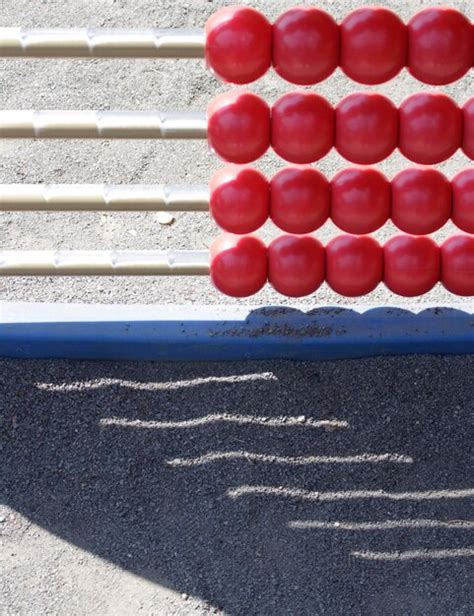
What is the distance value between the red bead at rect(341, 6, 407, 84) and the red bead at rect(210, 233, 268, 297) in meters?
0.62

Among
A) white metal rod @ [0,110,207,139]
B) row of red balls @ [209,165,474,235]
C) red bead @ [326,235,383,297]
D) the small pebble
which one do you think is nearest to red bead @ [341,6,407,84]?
row of red balls @ [209,165,474,235]

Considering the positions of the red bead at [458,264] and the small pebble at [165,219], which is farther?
the small pebble at [165,219]

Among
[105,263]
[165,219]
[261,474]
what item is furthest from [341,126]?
[165,219]

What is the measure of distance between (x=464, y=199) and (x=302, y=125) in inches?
19.2

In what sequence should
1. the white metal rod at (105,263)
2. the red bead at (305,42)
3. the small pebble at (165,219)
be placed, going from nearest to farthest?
the red bead at (305,42)
the white metal rod at (105,263)
the small pebble at (165,219)

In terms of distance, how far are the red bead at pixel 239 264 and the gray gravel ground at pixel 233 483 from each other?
371mm

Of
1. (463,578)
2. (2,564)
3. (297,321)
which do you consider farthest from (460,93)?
(2,564)

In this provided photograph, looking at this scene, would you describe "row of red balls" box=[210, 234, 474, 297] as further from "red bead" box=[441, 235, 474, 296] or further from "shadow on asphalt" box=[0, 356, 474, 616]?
"shadow on asphalt" box=[0, 356, 474, 616]

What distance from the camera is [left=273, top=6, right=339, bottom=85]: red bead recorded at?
2.44m

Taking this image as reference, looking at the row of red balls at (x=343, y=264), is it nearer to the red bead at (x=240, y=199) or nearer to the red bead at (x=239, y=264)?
the red bead at (x=239, y=264)

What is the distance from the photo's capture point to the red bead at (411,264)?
9.54ft

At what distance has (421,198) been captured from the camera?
272 centimetres

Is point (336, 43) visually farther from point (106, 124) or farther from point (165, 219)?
point (165, 219)

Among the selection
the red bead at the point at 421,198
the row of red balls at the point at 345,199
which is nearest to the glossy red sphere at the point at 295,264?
the row of red balls at the point at 345,199
